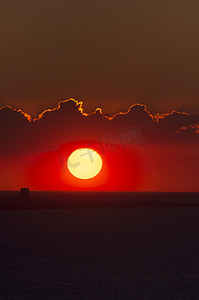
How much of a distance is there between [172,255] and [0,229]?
502 inches

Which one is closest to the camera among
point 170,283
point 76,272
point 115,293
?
point 115,293

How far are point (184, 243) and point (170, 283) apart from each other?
889 centimetres

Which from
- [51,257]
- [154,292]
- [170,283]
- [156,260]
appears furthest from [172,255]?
[154,292]

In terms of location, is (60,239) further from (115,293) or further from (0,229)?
(115,293)

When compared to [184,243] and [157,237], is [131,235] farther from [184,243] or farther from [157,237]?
[184,243]

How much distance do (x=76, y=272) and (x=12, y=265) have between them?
2011 mm

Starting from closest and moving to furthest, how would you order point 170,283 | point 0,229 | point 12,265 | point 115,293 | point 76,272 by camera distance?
point 115,293 < point 170,283 < point 76,272 < point 12,265 < point 0,229

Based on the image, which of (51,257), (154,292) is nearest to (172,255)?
(51,257)

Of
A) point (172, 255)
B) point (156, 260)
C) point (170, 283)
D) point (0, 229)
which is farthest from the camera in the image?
point (0, 229)

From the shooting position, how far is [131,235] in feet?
78.4

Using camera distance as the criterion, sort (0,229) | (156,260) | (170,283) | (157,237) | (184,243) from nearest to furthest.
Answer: (170,283) < (156,260) < (184,243) < (157,237) < (0,229)

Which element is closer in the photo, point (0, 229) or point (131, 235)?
point (131, 235)

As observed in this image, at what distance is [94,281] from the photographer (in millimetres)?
12141

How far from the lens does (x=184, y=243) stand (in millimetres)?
20672
